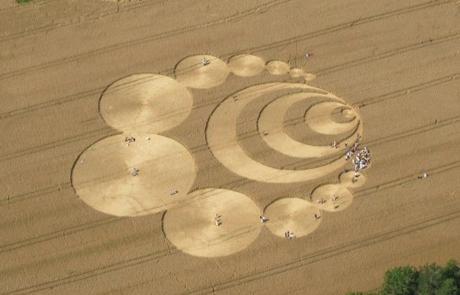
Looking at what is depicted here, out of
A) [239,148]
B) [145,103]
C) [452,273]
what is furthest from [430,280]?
[145,103]

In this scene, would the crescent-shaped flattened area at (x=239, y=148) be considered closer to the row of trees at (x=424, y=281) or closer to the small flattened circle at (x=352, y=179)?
the small flattened circle at (x=352, y=179)

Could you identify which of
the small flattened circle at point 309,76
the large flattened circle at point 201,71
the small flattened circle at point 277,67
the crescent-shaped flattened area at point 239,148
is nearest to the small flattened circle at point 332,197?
the crescent-shaped flattened area at point 239,148

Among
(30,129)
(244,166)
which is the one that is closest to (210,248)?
(244,166)

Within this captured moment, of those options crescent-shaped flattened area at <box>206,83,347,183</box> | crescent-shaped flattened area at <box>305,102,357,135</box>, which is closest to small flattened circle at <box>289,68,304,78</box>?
crescent-shaped flattened area at <box>206,83,347,183</box>

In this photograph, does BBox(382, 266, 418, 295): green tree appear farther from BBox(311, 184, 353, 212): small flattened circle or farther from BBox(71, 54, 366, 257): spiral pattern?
BBox(311, 184, 353, 212): small flattened circle

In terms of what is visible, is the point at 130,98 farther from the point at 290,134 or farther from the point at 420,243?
the point at 420,243
